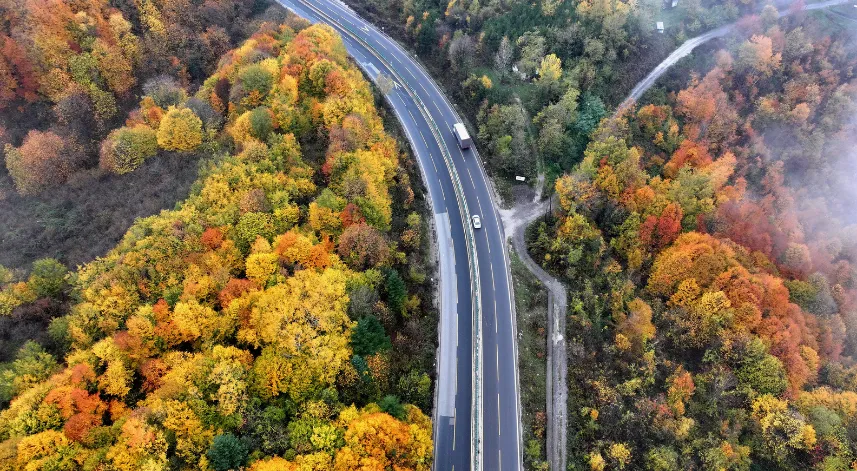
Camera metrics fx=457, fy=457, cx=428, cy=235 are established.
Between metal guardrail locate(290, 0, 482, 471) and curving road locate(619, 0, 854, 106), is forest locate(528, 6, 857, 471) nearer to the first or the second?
curving road locate(619, 0, 854, 106)

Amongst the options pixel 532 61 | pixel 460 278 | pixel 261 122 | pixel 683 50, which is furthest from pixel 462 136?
pixel 683 50

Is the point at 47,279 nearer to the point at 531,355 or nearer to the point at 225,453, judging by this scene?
the point at 225,453

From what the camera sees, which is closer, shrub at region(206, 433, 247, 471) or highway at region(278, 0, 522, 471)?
shrub at region(206, 433, 247, 471)

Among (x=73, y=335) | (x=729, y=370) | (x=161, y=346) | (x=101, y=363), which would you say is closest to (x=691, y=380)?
(x=729, y=370)

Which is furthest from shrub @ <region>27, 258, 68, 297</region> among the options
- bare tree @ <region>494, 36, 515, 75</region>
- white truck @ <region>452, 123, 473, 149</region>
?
bare tree @ <region>494, 36, 515, 75</region>

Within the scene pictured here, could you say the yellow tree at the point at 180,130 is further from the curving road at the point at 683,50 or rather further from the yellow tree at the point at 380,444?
the curving road at the point at 683,50

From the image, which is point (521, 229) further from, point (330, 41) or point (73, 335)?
point (73, 335)
